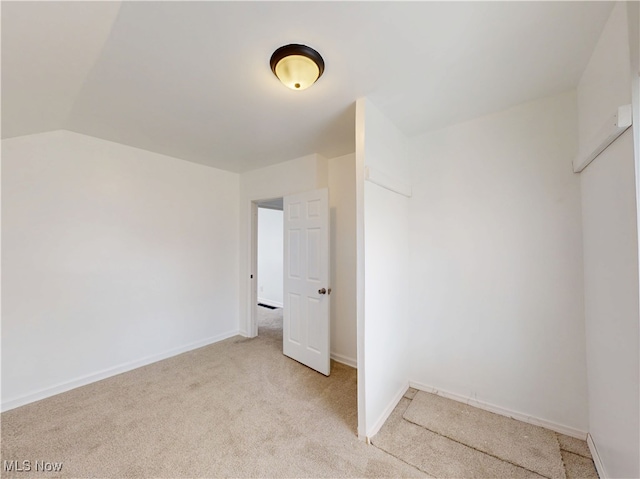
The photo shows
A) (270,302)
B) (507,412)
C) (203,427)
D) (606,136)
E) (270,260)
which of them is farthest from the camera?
(270,260)

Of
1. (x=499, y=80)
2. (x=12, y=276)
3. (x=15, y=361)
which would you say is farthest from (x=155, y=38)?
(x=15, y=361)

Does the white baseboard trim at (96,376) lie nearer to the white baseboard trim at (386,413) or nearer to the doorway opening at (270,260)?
the doorway opening at (270,260)

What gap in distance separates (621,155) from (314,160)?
7.63 feet

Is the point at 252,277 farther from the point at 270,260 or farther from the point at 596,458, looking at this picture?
the point at 596,458

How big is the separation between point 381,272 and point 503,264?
961mm

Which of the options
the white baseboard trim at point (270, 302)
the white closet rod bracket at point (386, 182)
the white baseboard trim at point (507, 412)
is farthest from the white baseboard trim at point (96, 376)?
the white closet rod bracket at point (386, 182)

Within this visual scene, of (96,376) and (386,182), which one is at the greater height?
(386,182)

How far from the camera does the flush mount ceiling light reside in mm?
1295

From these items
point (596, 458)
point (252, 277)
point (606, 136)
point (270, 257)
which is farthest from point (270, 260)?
point (606, 136)

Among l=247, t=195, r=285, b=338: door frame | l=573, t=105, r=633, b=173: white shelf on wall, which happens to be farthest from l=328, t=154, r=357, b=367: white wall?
l=573, t=105, r=633, b=173: white shelf on wall

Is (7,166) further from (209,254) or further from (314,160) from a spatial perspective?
(314,160)

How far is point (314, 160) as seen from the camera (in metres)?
2.86

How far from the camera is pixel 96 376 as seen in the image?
238cm

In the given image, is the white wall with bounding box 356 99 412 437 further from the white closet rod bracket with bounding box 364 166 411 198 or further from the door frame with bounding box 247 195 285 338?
the door frame with bounding box 247 195 285 338
